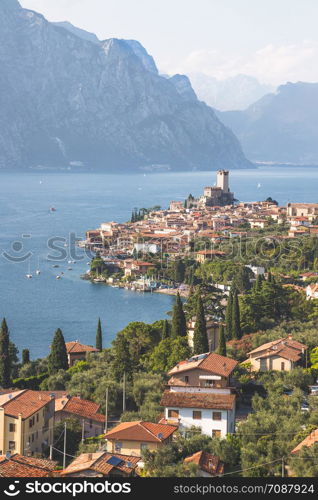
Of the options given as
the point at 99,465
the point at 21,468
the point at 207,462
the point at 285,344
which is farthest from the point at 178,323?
the point at 21,468

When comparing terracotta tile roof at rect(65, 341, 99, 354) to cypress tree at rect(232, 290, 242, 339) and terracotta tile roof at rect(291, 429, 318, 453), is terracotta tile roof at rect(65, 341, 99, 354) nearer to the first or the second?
cypress tree at rect(232, 290, 242, 339)

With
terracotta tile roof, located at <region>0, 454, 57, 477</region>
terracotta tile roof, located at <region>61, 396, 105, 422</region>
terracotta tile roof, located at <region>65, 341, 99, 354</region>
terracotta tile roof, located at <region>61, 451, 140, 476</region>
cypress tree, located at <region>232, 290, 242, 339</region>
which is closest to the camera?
terracotta tile roof, located at <region>0, 454, 57, 477</region>

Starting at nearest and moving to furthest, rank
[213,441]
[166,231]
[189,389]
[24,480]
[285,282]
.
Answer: [24,480] < [213,441] < [189,389] < [285,282] < [166,231]

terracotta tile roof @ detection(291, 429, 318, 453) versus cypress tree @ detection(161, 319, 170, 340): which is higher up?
terracotta tile roof @ detection(291, 429, 318, 453)

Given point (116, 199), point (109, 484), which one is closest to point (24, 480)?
point (109, 484)

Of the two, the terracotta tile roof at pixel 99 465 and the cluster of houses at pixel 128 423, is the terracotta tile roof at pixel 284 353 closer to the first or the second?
Answer: the cluster of houses at pixel 128 423

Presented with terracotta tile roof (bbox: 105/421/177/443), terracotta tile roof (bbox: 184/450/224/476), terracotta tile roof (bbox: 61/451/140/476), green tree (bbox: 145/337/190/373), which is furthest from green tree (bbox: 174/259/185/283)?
terracotta tile roof (bbox: 61/451/140/476)

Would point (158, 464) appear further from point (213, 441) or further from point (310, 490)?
point (310, 490)

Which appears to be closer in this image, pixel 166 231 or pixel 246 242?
pixel 246 242
